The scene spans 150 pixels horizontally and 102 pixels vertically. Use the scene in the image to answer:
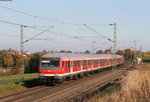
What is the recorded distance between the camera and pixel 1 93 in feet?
72.6

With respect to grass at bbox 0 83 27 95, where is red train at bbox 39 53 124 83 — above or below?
above


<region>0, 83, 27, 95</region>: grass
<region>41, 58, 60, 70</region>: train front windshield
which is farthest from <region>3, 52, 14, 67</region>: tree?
<region>0, 83, 27, 95</region>: grass

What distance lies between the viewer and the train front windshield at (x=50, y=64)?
27.6 meters

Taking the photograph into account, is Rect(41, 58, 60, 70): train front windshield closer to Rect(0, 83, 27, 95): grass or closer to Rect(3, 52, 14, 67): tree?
Rect(0, 83, 27, 95): grass

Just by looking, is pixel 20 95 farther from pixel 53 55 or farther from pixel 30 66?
pixel 30 66

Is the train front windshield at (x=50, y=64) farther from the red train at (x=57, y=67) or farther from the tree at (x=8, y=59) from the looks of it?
the tree at (x=8, y=59)

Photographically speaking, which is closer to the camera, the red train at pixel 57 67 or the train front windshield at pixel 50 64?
the red train at pixel 57 67

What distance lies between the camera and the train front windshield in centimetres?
2756

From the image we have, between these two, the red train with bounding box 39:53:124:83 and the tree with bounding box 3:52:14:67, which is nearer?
the red train with bounding box 39:53:124:83

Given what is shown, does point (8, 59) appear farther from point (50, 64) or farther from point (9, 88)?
point (9, 88)

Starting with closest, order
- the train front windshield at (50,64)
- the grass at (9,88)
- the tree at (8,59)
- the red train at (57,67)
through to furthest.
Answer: the grass at (9,88) < the red train at (57,67) < the train front windshield at (50,64) < the tree at (8,59)

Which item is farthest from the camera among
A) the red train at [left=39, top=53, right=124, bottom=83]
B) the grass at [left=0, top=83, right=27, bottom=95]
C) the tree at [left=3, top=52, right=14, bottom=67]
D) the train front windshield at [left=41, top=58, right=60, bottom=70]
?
the tree at [left=3, top=52, right=14, bottom=67]

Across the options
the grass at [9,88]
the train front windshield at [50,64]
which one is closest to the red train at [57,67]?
the train front windshield at [50,64]

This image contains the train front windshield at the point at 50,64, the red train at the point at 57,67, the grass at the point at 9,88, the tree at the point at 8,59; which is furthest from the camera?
the tree at the point at 8,59
